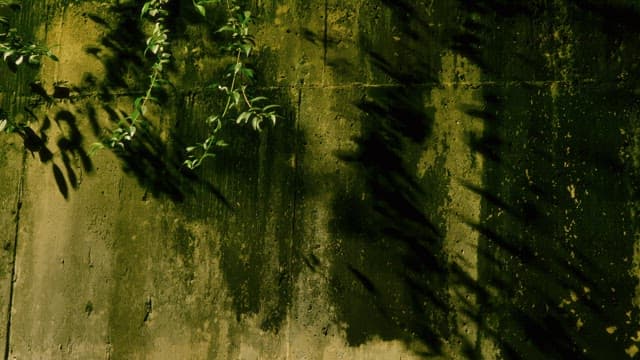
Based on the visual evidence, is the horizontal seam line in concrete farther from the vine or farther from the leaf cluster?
the vine

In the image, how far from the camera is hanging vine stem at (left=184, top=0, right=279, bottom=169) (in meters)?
3.95

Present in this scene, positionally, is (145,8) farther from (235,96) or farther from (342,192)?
(342,192)

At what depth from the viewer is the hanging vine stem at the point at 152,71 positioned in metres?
4.06

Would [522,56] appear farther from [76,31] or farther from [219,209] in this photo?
[76,31]

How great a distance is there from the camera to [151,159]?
4.24 meters

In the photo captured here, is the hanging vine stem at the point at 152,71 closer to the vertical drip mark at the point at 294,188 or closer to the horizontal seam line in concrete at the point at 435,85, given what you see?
the horizontal seam line in concrete at the point at 435,85

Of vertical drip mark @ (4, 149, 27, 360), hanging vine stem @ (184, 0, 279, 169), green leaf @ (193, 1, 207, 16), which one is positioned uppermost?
green leaf @ (193, 1, 207, 16)

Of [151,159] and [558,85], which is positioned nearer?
[558,85]

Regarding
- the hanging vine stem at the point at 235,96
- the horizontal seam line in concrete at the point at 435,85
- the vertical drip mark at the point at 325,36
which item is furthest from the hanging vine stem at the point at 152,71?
the vertical drip mark at the point at 325,36

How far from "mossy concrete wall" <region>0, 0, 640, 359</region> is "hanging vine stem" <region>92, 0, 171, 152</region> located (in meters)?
0.10

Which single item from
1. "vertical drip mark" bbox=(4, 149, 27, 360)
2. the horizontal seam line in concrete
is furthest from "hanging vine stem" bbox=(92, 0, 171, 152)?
"vertical drip mark" bbox=(4, 149, 27, 360)

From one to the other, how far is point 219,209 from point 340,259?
1.01m

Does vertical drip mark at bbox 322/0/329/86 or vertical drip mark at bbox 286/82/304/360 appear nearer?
vertical drip mark at bbox 286/82/304/360

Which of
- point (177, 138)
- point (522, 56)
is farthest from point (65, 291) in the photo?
point (522, 56)
